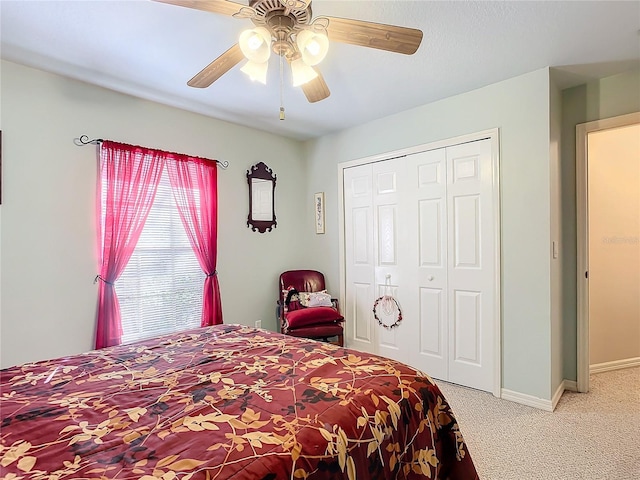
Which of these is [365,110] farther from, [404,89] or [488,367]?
[488,367]

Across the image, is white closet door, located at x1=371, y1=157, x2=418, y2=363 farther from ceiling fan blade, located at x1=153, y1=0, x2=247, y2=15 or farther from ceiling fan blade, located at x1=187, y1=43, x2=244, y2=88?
ceiling fan blade, located at x1=153, y1=0, x2=247, y2=15

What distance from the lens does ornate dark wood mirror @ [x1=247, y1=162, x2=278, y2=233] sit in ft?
12.8

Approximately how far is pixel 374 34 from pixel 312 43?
0.94ft

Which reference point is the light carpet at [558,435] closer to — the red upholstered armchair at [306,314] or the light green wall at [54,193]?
the red upholstered armchair at [306,314]

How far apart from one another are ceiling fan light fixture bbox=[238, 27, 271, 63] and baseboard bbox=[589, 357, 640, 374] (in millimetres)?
4014

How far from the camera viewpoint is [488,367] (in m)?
2.93

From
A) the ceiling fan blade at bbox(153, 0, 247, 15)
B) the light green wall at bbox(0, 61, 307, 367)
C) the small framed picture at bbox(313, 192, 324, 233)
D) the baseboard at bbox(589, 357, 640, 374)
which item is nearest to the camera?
the ceiling fan blade at bbox(153, 0, 247, 15)

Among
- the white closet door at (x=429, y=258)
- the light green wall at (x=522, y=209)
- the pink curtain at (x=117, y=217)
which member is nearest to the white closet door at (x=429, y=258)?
the white closet door at (x=429, y=258)

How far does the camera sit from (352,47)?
91.3 inches

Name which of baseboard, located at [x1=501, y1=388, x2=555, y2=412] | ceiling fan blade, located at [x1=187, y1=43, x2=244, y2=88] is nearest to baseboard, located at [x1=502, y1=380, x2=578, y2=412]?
baseboard, located at [x1=501, y1=388, x2=555, y2=412]

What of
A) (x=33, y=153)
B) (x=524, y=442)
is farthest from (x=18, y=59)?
(x=524, y=442)

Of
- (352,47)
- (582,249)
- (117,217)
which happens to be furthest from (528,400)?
(117,217)

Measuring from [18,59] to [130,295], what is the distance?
188cm

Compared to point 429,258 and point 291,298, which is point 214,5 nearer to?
point 429,258
